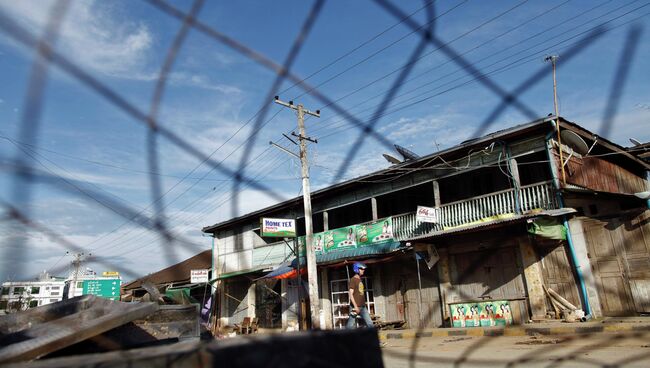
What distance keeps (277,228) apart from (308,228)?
11.3ft

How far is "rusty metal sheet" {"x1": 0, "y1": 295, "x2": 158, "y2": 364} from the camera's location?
188cm

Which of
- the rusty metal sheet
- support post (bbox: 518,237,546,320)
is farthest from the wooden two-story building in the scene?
the rusty metal sheet

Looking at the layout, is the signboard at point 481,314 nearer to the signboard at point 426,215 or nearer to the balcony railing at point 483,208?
the balcony railing at point 483,208

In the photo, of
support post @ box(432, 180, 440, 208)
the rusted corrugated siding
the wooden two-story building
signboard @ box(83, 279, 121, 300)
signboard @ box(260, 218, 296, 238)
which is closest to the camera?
the wooden two-story building

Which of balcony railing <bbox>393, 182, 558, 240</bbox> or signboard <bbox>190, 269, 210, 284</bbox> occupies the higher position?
balcony railing <bbox>393, 182, 558, 240</bbox>

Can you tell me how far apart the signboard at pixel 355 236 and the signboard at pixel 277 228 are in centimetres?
173

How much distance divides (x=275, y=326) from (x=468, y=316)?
11.2m

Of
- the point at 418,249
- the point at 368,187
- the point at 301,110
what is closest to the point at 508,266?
the point at 418,249

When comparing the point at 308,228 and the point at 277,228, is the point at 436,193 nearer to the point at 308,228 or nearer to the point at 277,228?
the point at 308,228

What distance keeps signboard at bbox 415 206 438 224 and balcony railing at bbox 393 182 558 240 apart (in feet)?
0.97

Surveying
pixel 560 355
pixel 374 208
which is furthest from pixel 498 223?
pixel 560 355

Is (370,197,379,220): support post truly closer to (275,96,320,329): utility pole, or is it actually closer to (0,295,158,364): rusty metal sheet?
(275,96,320,329): utility pole

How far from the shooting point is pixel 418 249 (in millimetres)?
15047

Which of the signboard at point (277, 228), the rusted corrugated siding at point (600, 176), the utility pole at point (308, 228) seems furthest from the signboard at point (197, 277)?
the rusted corrugated siding at point (600, 176)
